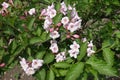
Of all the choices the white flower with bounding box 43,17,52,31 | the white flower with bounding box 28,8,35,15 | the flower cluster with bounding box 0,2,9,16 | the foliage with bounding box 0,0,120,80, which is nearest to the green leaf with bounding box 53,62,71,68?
Result: the foliage with bounding box 0,0,120,80

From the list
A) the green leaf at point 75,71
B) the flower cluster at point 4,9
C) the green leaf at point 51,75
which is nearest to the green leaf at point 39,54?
the green leaf at point 51,75

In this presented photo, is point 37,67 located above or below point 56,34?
below

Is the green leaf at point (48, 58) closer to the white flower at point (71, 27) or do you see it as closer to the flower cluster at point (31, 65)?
the flower cluster at point (31, 65)

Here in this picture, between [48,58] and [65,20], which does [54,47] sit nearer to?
[48,58]

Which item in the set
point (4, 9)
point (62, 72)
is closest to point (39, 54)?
point (62, 72)

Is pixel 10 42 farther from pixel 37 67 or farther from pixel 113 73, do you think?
pixel 113 73

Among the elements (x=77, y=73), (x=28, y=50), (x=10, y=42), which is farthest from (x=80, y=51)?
(x=10, y=42)

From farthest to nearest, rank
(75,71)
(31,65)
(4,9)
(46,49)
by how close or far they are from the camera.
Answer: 1. (4,9)
2. (46,49)
3. (31,65)
4. (75,71)
